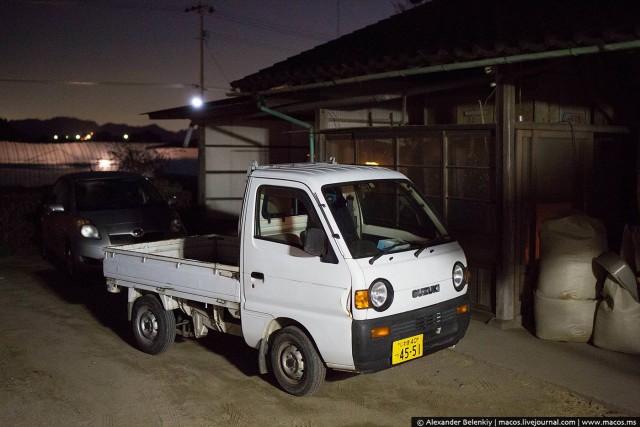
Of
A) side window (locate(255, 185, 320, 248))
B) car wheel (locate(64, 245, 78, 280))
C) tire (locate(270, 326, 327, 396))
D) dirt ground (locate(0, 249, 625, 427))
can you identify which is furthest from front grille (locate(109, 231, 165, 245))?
tire (locate(270, 326, 327, 396))

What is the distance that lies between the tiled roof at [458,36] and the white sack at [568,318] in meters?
2.63

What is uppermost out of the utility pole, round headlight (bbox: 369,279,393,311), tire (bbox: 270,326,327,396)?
the utility pole

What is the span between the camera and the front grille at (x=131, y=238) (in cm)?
1066

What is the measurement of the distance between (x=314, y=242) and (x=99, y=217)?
6497mm

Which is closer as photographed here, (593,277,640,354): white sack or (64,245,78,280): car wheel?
(593,277,640,354): white sack

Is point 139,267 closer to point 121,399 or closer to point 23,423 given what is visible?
point 121,399

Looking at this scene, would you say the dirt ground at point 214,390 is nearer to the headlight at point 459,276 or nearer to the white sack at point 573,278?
the headlight at point 459,276

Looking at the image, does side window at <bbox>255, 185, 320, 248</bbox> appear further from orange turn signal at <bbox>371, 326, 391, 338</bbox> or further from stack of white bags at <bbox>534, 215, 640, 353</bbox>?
stack of white bags at <bbox>534, 215, 640, 353</bbox>

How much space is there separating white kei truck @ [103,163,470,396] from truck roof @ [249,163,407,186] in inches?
0.5

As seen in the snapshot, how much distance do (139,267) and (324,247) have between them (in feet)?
8.52

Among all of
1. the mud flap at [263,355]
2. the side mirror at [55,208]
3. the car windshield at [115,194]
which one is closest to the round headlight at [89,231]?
the car windshield at [115,194]

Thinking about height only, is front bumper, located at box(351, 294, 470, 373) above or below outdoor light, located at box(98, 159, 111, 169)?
below

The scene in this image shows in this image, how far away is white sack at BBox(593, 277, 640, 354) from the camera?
6754 millimetres

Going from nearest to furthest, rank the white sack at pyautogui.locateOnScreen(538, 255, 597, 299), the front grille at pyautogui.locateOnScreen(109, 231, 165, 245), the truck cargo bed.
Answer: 1. the truck cargo bed
2. the white sack at pyautogui.locateOnScreen(538, 255, 597, 299)
3. the front grille at pyautogui.locateOnScreen(109, 231, 165, 245)
